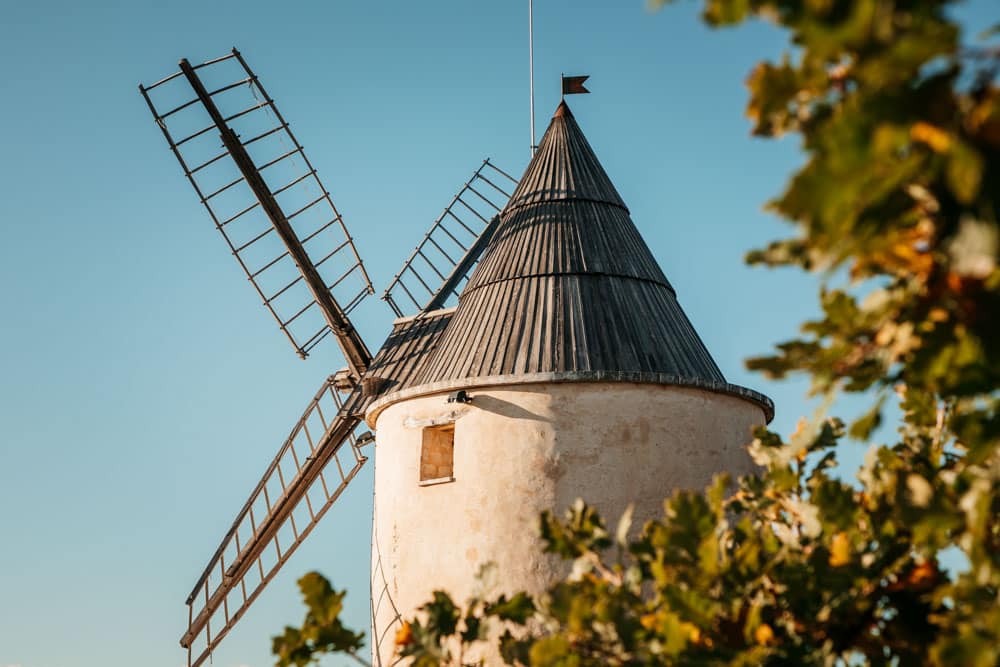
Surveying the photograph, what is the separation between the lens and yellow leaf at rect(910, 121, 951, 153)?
1.89 m

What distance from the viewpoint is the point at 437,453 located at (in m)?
8.73

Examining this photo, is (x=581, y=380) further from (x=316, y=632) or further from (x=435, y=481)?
(x=316, y=632)

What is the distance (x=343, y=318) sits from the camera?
1248 cm

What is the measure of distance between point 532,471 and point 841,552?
4.81m

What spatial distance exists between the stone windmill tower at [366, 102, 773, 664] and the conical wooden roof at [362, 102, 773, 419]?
0.02m

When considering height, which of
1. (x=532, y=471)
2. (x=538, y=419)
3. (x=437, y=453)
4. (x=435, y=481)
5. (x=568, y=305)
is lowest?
(x=532, y=471)

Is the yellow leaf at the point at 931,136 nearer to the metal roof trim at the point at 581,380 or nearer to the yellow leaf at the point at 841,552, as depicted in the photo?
the yellow leaf at the point at 841,552

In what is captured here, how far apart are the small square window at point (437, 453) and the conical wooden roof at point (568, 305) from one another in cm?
37

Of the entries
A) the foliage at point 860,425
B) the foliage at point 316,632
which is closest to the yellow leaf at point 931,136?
the foliage at point 860,425

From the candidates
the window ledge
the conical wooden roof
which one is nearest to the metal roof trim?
the conical wooden roof

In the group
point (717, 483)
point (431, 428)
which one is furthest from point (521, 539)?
point (717, 483)

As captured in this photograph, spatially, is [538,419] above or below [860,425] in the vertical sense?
above

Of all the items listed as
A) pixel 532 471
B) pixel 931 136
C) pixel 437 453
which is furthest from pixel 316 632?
pixel 437 453

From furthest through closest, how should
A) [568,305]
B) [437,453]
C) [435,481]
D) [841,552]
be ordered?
[568,305], [437,453], [435,481], [841,552]
